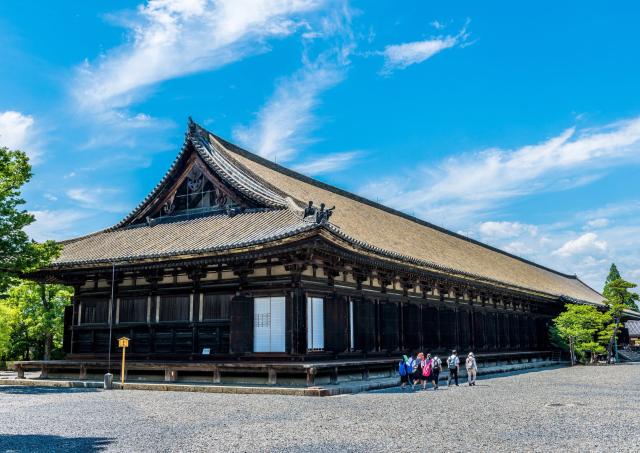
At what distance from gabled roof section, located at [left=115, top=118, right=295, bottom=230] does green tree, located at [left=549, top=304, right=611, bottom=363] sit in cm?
2771

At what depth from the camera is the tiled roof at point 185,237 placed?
21719 millimetres

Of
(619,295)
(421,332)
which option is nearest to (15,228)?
(421,332)

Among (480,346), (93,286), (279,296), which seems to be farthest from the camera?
(480,346)

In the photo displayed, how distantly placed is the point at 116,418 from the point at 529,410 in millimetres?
9972

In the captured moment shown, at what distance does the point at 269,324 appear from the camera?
22203mm

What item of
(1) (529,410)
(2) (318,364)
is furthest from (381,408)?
(2) (318,364)

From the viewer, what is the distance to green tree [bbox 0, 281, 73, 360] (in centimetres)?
4097

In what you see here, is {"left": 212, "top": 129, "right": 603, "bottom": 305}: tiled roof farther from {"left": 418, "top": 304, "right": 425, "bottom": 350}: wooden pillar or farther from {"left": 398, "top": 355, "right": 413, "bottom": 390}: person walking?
{"left": 398, "top": 355, "right": 413, "bottom": 390}: person walking

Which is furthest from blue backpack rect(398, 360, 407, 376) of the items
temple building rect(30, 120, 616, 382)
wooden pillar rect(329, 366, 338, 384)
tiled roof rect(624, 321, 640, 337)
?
tiled roof rect(624, 321, 640, 337)

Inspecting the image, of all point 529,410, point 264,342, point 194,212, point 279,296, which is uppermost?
point 194,212

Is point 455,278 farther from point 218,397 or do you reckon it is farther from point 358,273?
point 218,397

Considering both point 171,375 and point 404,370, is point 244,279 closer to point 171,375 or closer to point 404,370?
point 171,375

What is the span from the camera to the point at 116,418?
13609mm

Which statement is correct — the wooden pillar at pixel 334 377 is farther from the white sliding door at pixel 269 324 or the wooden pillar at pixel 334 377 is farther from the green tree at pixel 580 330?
the green tree at pixel 580 330
